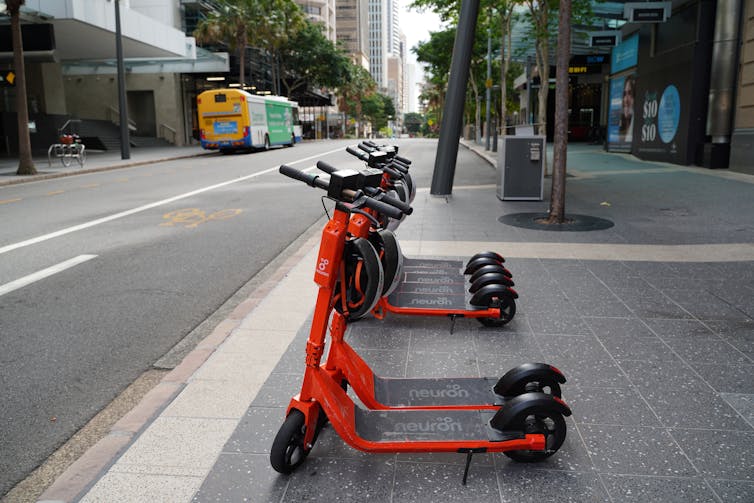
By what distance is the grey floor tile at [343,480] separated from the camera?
109 inches

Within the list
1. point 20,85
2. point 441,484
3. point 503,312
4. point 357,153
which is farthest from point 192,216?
point 20,85

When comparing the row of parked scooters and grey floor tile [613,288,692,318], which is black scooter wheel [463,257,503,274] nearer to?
grey floor tile [613,288,692,318]

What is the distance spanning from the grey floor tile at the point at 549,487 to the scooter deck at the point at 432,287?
208 centimetres

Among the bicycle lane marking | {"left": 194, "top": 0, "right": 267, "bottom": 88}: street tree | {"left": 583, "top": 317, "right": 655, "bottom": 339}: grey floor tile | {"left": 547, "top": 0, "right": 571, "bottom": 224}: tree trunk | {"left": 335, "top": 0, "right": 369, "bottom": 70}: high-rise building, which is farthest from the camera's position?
{"left": 335, "top": 0, "right": 369, "bottom": 70}: high-rise building

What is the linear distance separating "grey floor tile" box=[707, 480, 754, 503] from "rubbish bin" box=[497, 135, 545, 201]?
9756 millimetres

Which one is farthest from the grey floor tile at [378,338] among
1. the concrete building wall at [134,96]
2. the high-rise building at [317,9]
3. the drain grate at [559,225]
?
the high-rise building at [317,9]

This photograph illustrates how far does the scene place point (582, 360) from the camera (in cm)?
423

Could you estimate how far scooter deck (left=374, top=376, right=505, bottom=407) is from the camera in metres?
3.40

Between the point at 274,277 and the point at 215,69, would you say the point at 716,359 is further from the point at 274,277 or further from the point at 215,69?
the point at 215,69

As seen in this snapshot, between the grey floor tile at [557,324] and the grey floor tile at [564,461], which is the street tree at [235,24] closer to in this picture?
the grey floor tile at [557,324]

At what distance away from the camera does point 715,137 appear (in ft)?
57.4

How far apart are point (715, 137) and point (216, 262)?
15.4 meters

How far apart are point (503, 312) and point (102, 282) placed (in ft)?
14.4

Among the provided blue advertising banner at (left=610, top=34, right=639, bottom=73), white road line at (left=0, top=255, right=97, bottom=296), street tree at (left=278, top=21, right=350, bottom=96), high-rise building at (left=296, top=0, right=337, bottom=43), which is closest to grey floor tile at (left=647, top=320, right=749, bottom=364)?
white road line at (left=0, top=255, right=97, bottom=296)
